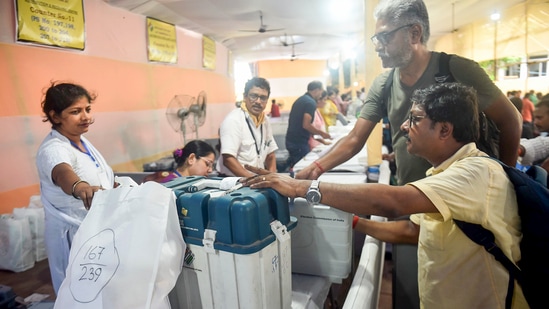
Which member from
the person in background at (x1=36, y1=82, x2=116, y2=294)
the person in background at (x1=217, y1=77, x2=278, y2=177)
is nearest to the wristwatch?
the person in background at (x1=36, y1=82, x2=116, y2=294)

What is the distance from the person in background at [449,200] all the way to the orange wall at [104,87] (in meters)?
3.17

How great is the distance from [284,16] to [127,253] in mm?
6487

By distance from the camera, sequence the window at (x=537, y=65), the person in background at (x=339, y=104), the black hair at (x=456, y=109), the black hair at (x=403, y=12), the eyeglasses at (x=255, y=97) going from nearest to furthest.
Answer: the black hair at (x=456, y=109), the black hair at (x=403, y=12), the eyeglasses at (x=255, y=97), the window at (x=537, y=65), the person in background at (x=339, y=104)

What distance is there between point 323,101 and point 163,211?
17.0ft

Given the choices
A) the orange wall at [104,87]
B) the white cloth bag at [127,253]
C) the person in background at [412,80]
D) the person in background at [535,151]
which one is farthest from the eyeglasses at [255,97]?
the orange wall at [104,87]

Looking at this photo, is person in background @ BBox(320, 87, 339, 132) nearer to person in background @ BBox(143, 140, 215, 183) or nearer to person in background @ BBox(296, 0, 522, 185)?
person in background @ BBox(143, 140, 215, 183)

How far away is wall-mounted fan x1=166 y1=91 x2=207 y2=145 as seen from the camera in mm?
4277

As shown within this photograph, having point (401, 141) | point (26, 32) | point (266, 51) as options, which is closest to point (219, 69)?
point (266, 51)

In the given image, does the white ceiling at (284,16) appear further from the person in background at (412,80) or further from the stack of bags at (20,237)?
the stack of bags at (20,237)

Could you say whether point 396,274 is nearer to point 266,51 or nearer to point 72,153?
point 72,153

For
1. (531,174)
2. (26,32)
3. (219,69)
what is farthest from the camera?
(219,69)

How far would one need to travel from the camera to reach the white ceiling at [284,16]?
543 cm

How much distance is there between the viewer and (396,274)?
174 centimetres

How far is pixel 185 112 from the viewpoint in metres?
4.42
